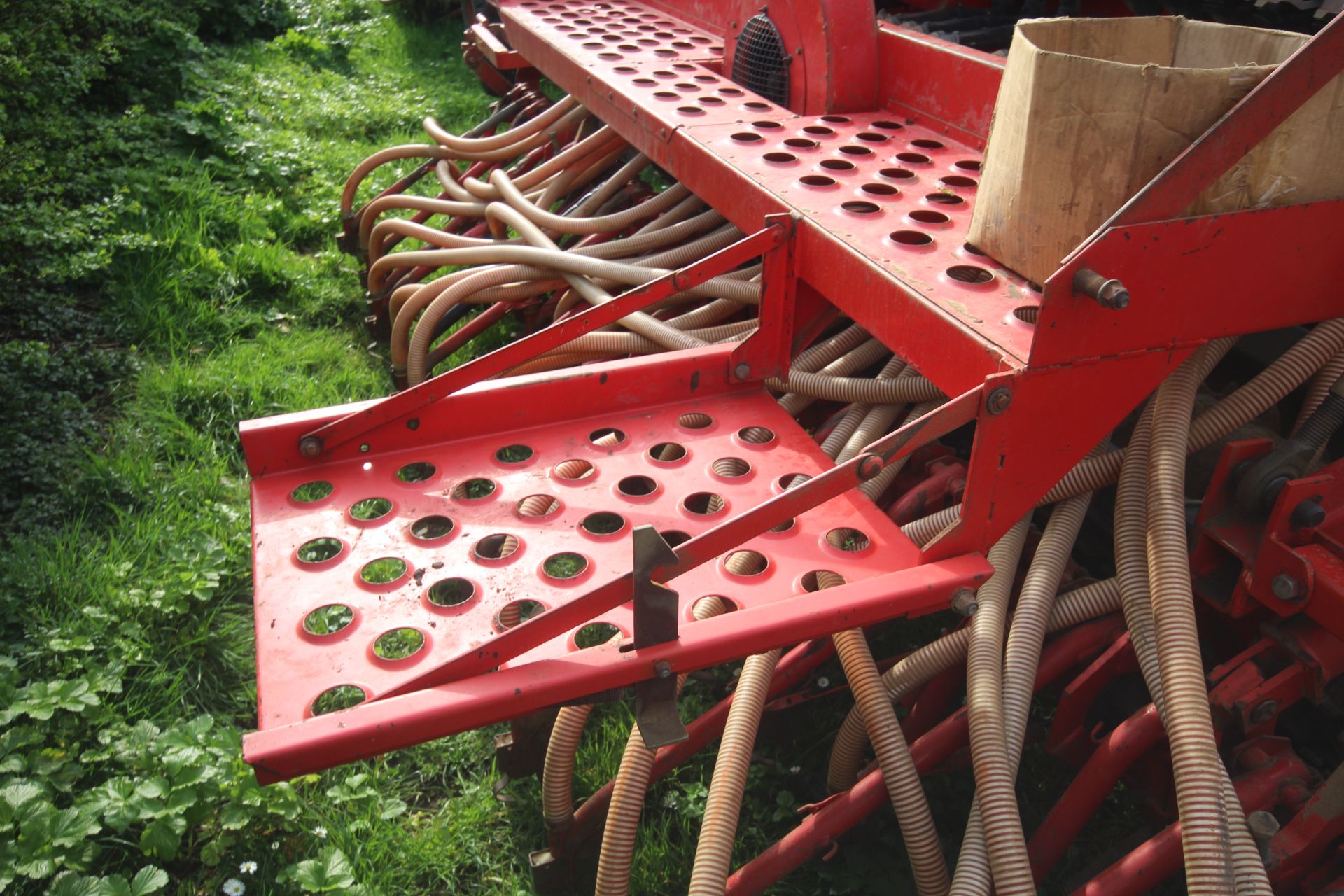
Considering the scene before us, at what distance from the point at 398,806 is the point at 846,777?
1048 millimetres

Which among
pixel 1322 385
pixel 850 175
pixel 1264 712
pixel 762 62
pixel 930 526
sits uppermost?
pixel 762 62

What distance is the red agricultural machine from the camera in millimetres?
1646

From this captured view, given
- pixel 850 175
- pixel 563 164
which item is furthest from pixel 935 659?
pixel 563 164

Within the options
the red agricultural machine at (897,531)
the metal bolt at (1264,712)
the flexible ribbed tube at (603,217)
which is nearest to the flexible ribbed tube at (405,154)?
the flexible ribbed tube at (603,217)

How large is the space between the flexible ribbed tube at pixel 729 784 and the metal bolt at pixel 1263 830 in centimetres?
89

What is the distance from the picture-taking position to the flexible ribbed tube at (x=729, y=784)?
1.85 meters

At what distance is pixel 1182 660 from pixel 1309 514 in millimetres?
378

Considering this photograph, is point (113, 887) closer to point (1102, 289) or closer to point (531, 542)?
point (531, 542)

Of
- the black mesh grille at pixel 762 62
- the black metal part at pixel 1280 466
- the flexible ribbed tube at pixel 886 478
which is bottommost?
the flexible ribbed tube at pixel 886 478

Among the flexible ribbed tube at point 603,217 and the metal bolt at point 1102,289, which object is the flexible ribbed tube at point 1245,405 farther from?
the flexible ribbed tube at point 603,217

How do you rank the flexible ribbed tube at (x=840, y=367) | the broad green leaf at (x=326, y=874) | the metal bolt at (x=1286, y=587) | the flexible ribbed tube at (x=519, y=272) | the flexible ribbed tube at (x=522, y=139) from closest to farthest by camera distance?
1. the metal bolt at (x=1286, y=587)
2. the broad green leaf at (x=326, y=874)
3. the flexible ribbed tube at (x=840, y=367)
4. the flexible ribbed tube at (x=519, y=272)
5. the flexible ribbed tube at (x=522, y=139)

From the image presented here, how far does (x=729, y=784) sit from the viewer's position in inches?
75.7

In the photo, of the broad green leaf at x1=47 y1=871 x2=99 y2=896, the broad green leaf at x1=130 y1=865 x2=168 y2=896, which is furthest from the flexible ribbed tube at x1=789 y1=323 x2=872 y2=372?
the broad green leaf at x1=47 y1=871 x2=99 y2=896

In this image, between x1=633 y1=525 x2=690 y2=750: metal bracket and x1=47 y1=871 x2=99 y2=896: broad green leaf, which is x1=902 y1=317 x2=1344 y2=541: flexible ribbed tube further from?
x1=47 y1=871 x2=99 y2=896: broad green leaf
